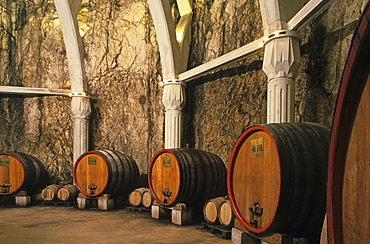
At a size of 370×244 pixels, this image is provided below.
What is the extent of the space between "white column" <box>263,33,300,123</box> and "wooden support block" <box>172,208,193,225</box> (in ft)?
7.09

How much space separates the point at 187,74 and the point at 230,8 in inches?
71.2

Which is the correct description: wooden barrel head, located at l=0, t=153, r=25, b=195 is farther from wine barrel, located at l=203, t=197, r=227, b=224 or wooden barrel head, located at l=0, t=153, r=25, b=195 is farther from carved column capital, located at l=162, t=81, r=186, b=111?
wine barrel, located at l=203, t=197, r=227, b=224

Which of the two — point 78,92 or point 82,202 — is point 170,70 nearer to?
point 78,92

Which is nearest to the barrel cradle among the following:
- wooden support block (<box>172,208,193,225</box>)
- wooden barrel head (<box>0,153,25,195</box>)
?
wooden support block (<box>172,208,193,225</box>)

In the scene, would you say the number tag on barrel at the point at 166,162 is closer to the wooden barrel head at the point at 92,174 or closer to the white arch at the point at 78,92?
A: the wooden barrel head at the point at 92,174

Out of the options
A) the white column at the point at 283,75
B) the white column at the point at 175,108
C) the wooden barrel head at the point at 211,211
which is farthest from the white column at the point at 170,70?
the white column at the point at 283,75

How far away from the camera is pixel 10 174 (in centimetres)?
812

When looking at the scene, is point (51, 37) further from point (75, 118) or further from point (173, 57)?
point (173, 57)

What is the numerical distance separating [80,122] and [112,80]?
5.05 feet

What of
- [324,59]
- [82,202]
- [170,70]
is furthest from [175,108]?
[324,59]

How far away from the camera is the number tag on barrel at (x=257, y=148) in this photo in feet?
10.7

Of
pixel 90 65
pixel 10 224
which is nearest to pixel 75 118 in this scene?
pixel 90 65

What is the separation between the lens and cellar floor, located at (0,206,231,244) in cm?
480

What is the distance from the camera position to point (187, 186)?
560 cm
